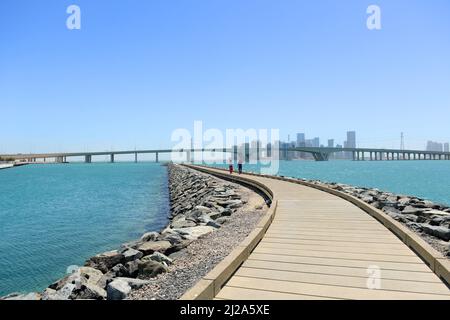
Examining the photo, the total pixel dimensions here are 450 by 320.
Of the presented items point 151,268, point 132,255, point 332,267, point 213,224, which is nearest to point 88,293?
point 151,268

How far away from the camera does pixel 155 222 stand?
1792 centimetres

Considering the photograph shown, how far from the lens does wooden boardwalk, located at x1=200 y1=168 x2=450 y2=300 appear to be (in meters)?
3.90

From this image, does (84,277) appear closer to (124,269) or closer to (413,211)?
(124,269)

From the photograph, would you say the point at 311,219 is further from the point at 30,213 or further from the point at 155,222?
the point at 30,213

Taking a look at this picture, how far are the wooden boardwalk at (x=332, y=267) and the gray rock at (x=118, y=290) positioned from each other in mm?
1747

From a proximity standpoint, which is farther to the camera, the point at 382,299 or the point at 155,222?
the point at 155,222

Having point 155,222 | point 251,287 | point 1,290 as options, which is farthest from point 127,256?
point 155,222

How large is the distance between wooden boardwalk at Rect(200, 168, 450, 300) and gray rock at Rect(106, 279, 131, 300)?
1.75m

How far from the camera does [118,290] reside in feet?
16.3

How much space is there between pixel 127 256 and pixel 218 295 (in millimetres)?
4320

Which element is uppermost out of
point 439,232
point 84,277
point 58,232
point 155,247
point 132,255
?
point 439,232

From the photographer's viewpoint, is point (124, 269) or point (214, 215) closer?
point (124, 269)

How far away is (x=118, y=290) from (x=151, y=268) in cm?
106

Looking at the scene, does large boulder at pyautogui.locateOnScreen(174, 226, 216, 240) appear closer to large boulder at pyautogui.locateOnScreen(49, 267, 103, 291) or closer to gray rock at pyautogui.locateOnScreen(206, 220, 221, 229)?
gray rock at pyautogui.locateOnScreen(206, 220, 221, 229)
